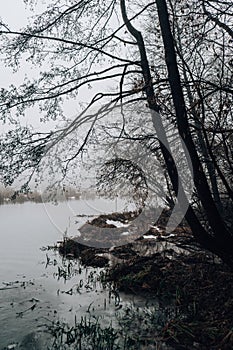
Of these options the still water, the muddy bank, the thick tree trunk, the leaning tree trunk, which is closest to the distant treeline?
the still water

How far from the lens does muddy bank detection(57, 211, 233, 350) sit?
3840 mm

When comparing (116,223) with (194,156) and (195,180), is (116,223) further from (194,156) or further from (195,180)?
(194,156)

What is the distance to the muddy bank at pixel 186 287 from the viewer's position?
3.84 meters

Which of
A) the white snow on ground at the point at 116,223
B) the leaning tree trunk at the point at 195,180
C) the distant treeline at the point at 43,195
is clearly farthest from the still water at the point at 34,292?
the white snow on ground at the point at 116,223

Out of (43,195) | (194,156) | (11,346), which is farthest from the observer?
(43,195)

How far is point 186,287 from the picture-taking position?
5.30m

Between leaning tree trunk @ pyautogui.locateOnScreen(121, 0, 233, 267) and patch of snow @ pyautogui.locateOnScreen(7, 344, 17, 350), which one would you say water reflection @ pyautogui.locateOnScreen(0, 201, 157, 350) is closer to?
patch of snow @ pyautogui.locateOnScreen(7, 344, 17, 350)

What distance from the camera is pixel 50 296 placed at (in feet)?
17.9

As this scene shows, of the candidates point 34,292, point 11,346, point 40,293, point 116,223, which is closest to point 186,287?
point 40,293

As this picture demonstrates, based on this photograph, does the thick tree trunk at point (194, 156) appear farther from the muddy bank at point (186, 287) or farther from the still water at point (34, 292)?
the still water at point (34, 292)

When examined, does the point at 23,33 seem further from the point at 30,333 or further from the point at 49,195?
the point at 30,333

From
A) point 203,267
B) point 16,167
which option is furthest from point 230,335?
point 16,167

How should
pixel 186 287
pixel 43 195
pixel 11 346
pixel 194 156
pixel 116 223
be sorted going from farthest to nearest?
pixel 116 223 → pixel 43 195 → pixel 186 287 → pixel 194 156 → pixel 11 346

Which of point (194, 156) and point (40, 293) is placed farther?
point (40, 293)
